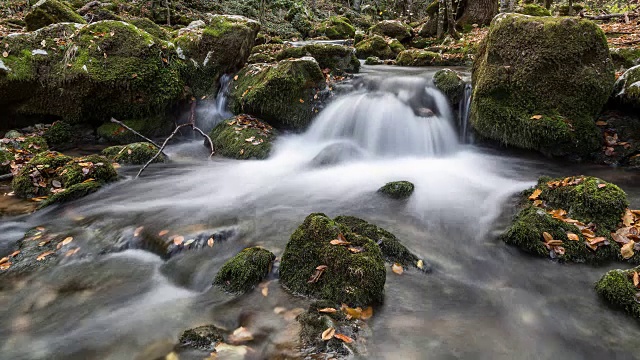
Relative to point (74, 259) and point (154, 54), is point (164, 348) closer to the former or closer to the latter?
point (74, 259)

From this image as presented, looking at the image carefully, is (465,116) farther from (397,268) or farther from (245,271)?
(245,271)

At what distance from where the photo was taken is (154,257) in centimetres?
416

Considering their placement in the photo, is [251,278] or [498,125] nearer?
Answer: [251,278]

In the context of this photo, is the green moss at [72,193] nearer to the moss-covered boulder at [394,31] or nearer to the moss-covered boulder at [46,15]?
the moss-covered boulder at [46,15]

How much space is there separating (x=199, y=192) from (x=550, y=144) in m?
6.67

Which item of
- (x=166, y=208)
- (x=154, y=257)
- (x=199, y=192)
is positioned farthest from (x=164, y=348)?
(x=199, y=192)

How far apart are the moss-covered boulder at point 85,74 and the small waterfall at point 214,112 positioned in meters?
0.92

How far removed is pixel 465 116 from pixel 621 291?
569cm

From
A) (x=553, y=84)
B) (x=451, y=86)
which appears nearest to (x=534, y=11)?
(x=451, y=86)

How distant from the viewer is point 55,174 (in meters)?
6.04

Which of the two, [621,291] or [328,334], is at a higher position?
[328,334]

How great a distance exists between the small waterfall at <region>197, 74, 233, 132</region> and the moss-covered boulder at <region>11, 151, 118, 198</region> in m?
3.42

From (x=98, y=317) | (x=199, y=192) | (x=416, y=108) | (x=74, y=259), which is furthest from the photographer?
(x=416, y=108)

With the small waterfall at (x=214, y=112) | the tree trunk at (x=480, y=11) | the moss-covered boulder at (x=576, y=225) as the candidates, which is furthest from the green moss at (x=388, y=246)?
the tree trunk at (x=480, y=11)
